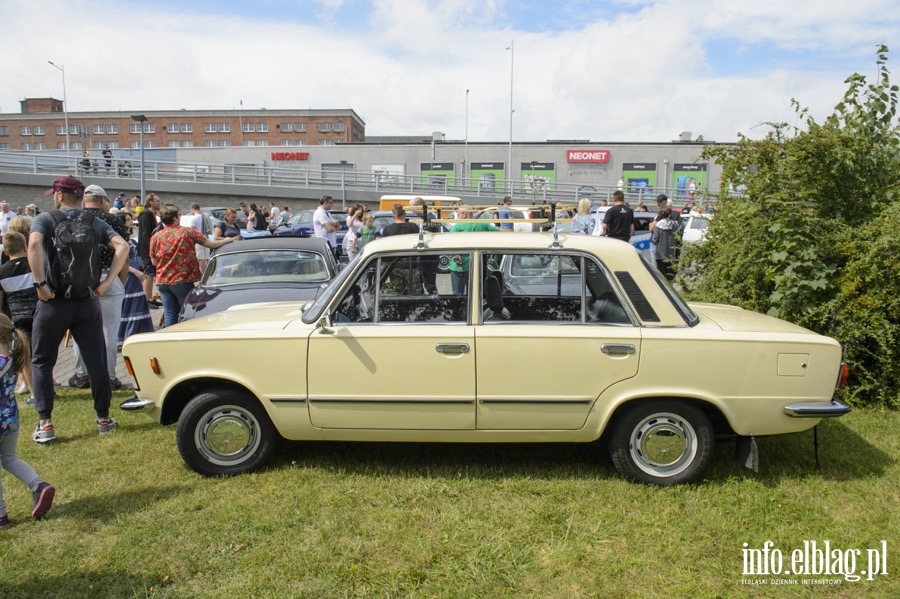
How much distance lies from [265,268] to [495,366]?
14.4ft

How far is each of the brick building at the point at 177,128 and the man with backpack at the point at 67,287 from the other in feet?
266

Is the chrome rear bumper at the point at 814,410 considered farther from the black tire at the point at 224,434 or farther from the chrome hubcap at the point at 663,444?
the black tire at the point at 224,434

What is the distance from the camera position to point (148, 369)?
4402mm

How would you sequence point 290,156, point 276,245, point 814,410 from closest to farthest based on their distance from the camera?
point 814,410, point 276,245, point 290,156

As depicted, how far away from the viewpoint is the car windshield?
24.7 feet

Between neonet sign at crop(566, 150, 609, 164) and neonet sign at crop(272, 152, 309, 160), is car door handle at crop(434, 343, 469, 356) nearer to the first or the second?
neonet sign at crop(566, 150, 609, 164)

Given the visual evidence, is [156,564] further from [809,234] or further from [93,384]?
[809,234]

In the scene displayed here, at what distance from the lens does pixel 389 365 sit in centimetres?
416

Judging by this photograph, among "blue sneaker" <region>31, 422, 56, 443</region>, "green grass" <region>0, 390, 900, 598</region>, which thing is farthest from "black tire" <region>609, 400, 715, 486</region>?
"blue sneaker" <region>31, 422, 56, 443</region>

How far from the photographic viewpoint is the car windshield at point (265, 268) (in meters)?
7.52

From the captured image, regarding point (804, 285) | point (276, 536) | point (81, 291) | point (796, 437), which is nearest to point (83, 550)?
point (276, 536)

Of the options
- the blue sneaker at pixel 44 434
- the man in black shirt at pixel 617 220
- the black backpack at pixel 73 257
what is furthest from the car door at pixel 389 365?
the man in black shirt at pixel 617 220

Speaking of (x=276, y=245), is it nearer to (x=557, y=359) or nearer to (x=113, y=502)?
(x=113, y=502)

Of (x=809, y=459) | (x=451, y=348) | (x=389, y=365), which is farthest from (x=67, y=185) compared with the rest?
(x=809, y=459)
